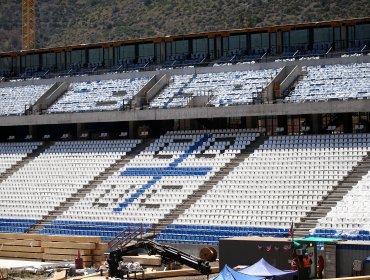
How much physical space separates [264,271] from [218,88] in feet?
92.5

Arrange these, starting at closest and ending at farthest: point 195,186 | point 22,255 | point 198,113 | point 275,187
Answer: point 275,187
point 22,255
point 195,186
point 198,113

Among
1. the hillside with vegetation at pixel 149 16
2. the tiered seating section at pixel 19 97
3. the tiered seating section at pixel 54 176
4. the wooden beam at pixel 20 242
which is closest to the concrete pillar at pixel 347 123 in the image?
the tiered seating section at pixel 54 176

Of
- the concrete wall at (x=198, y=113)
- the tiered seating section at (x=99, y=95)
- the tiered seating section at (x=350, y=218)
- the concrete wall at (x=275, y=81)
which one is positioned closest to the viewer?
the tiered seating section at (x=350, y=218)

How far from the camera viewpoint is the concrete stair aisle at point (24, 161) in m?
67.4

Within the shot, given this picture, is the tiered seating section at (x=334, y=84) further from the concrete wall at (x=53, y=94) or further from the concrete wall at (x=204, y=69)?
the concrete wall at (x=53, y=94)

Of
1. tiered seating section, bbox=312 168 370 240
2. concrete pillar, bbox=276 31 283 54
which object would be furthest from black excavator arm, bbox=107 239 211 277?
concrete pillar, bbox=276 31 283 54

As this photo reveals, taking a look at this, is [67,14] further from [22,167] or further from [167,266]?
[167,266]

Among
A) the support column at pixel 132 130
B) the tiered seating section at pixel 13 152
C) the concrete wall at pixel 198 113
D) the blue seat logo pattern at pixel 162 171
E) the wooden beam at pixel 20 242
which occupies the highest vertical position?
the concrete wall at pixel 198 113

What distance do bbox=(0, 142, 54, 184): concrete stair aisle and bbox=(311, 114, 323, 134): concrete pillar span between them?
19010mm

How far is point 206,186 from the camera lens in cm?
5691

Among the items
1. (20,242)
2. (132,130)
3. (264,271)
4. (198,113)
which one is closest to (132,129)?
(132,130)

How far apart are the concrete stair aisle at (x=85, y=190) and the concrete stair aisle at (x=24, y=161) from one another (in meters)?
7.60

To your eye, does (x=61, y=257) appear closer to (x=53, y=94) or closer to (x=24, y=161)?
(x=24, y=161)

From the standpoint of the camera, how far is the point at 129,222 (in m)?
56.3
